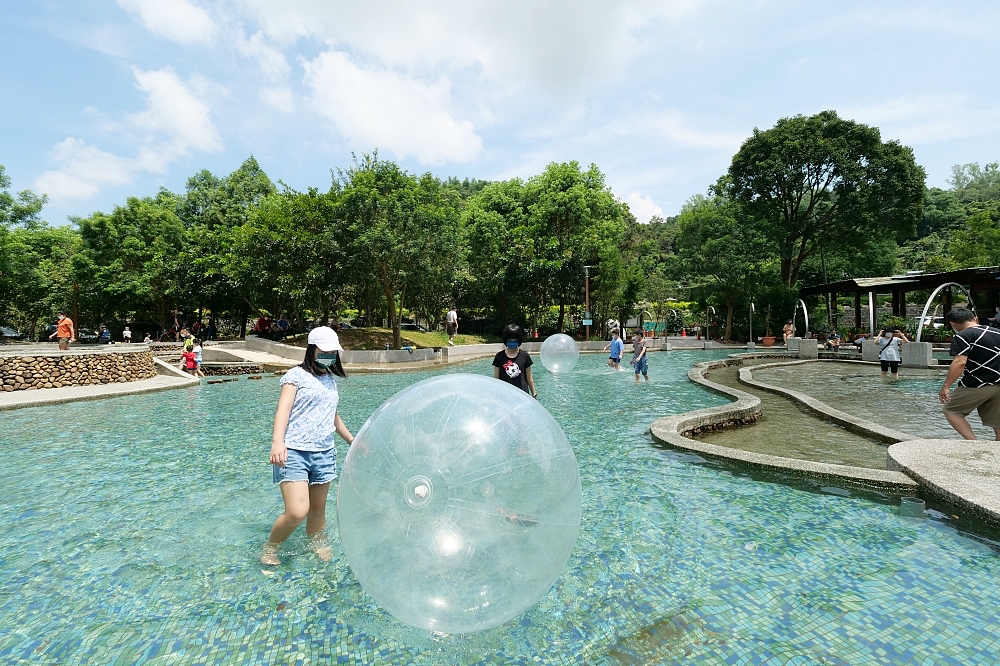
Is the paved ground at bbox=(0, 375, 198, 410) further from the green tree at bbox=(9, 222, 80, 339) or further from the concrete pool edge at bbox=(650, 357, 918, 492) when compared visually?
the green tree at bbox=(9, 222, 80, 339)

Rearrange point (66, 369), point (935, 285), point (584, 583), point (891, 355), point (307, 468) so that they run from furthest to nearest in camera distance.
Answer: point (935, 285) < point (891, 355) < point (66, 369) < point (307, 468) < point (584, 583)

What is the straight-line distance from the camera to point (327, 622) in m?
3.40

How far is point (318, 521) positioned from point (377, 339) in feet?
89.6

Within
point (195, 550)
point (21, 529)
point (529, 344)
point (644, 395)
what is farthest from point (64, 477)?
point (529, 344)

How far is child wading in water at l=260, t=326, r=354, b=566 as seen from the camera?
154 inches

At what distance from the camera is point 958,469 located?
17.9 ft

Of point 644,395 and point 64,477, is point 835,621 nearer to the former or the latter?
point 64,477

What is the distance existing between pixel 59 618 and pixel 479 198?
1721 inches

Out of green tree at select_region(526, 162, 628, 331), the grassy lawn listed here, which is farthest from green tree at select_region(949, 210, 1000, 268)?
the grassy lawn

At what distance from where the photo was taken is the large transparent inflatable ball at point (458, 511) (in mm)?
2770

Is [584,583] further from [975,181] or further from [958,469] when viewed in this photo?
[975,181]

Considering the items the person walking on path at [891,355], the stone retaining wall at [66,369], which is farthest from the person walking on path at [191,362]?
the person walking on path at [891,355]

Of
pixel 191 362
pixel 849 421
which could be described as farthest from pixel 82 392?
pixel 849 421

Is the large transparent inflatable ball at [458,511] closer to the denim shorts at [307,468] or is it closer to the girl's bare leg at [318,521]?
the denim shorts at [307,468]
